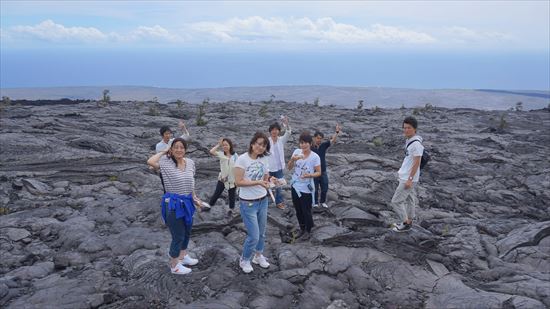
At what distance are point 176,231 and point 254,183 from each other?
4.76 ft

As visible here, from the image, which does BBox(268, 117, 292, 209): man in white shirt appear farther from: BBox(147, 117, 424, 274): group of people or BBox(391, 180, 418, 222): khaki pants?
BBox(391, 180, 418, 222): khaki pants

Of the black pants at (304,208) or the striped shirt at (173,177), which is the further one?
the black pants at (304,208)

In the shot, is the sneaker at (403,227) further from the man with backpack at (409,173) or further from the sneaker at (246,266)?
the sneaker at (246,266)

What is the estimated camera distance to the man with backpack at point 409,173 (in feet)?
26.1

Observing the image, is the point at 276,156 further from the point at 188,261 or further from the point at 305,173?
the point at 188,261

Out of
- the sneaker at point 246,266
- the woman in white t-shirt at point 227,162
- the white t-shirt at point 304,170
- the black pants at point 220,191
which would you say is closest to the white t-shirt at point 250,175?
the sneaker at point 246,266

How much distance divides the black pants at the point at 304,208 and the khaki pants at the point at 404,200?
173 cm

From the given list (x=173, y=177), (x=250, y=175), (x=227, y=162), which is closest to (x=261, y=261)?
(x=250, y=175)

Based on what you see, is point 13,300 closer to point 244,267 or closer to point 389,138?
point 244,267

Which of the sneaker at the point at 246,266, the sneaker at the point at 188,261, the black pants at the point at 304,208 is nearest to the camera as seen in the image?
the sneaker at the point at 246,266

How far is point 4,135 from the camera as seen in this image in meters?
17.0

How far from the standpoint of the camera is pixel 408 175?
26.8ft

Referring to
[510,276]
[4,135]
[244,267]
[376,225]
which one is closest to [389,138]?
[376,225]

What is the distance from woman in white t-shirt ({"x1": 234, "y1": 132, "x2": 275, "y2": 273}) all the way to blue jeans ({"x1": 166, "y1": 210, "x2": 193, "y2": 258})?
967 mm
